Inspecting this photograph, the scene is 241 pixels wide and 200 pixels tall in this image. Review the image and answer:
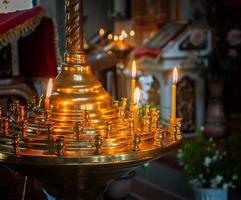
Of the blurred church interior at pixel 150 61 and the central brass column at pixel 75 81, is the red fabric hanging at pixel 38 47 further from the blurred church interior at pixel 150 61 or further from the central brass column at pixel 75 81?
the central brass column at pixel 75 81

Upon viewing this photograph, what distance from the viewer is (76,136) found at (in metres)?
1.07

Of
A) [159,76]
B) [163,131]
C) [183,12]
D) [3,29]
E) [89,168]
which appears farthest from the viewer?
[183,12]

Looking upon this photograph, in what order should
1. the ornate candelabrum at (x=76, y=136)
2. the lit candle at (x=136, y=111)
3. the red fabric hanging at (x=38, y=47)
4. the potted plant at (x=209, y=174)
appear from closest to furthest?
the ornate candelabrum at (x=76, y=136) → the lit candle at (x=136, y=111) → the red fabric hanging at (x=38, y=47) → the potted plant at (x=209, y=174)

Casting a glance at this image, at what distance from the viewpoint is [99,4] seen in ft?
31.2

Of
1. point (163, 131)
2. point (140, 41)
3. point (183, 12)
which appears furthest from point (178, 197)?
point (140, 41)

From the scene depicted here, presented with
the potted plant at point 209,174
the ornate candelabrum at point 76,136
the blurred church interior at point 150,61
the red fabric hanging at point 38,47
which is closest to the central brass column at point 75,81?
the ornate candelabrum at point 76,136

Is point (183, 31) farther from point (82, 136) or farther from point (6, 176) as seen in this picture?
point (82, 136)

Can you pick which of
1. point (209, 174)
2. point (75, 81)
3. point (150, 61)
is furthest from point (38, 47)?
point (150, 61)

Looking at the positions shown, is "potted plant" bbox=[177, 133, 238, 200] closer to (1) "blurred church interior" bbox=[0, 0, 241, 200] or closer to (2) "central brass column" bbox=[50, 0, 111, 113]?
(1) "blurred church interior" bbox=[0, 0, 241, 200]

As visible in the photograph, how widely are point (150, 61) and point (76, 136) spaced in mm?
4629

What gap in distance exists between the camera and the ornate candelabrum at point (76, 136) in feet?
3.40

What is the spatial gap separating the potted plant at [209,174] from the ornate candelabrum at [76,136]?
1.94m

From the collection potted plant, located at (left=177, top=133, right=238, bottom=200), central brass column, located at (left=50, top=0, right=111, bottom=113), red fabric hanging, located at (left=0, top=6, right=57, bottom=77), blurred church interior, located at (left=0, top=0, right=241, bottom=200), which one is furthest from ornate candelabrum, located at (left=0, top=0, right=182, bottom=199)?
potted plant, located at (left=177, top=133, right=238, bottom=200)

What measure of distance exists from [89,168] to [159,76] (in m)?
4.59
